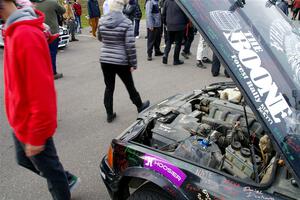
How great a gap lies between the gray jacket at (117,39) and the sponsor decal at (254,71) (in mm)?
2241

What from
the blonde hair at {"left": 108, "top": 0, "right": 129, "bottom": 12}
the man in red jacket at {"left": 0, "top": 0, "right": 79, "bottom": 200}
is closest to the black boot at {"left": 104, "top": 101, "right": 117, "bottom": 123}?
the blonde hair at {"left": 108, "top": 0, "right": 129, "bottom": 12}

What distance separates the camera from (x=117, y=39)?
3877 mm

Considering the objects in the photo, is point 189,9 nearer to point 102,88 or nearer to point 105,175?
point 105,175

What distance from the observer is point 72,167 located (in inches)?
133

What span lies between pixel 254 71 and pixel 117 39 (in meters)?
2.55

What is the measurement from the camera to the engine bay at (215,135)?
1.93 metres

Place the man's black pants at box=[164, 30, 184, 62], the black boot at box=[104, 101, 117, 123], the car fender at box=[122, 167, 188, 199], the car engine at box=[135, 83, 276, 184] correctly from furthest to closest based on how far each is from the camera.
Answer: the man's black pants at box=[164, 30, 184, 62] → the black boot at box=[104, 101, 117, 123] → the car engine at box=[135, 83, 276, 184] → the car fender at box=[122, 167, 188, 199]

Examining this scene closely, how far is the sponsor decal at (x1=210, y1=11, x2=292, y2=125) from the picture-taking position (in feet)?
5.14

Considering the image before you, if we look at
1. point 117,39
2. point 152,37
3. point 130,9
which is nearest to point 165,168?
point 117,39

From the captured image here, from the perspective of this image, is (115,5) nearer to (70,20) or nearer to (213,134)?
(213,134)

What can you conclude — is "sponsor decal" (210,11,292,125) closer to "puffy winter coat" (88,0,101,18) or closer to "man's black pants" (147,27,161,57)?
"man's black pants" (147,27,161,57)

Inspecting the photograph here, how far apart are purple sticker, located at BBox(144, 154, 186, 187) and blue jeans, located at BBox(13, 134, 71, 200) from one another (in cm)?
72

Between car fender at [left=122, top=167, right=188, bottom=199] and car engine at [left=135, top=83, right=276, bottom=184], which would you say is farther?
car engine at [left=135, top=83, right=276, bottom=184]

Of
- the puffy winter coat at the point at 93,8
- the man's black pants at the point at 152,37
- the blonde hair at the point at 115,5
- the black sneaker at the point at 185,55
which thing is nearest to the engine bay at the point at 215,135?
→ the blonde hair at the point at 115,5
